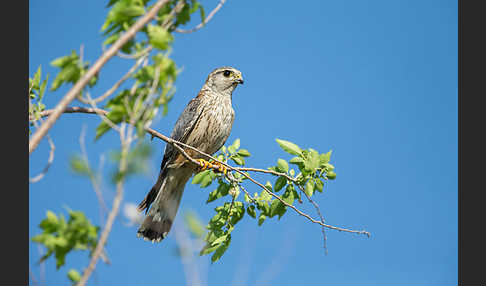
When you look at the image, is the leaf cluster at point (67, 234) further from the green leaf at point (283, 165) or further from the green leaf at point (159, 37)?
the green leaf at point (283, 165)

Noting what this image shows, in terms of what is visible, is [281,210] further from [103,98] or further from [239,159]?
[103,98]

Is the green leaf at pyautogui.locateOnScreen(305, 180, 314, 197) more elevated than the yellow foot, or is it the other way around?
the yellow foot

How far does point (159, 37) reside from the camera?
1.79 m

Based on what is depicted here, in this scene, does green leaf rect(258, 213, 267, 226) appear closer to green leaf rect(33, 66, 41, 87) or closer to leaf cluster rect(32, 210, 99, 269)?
green leaf rect(33, 66, 41, 87)

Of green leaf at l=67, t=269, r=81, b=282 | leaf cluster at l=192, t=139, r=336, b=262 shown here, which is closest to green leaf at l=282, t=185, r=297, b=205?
leaf cluster at l=192, t=139, r=336, b=262

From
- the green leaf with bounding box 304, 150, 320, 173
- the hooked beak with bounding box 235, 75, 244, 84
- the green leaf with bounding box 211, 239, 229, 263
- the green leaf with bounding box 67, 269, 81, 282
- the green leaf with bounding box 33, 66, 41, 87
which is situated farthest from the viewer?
the hooked beak with bounding box 235, 75, 244, 84

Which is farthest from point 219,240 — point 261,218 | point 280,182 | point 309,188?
point 309,188

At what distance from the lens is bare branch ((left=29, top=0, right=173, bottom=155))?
1.62 m

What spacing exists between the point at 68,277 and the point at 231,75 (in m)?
4.41

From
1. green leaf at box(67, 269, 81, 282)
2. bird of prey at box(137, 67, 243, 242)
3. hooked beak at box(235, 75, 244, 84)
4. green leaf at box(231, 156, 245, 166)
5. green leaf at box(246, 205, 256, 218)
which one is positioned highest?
hooked beak at box(235, 75, 244, 84)

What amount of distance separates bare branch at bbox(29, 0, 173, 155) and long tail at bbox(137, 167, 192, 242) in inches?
123

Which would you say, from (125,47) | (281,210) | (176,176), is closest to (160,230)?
(176,176)

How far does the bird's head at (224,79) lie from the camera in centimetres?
573

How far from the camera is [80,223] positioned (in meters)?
1.63
